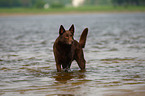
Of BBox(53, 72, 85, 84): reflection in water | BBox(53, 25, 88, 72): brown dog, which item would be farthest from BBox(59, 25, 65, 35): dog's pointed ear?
BBox(53, 72, 85, 84): reflection in water

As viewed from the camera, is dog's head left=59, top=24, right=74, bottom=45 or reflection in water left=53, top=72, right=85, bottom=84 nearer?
dog's head left=59, top=24, right=74, bottom=45

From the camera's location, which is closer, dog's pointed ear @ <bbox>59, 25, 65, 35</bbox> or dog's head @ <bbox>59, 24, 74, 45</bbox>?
dog's head @ <bbox>59, 24, 74, 45</bbox>

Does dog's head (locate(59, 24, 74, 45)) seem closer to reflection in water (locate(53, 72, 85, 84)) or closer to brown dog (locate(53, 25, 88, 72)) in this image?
brown dog (locate(53, 25, 88, 72))

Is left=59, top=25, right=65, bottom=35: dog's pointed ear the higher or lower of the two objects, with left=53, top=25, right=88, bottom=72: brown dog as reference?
higher

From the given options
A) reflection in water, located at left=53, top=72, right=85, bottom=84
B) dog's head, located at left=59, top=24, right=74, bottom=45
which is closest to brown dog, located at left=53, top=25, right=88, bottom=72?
dog's head, located at left=59, top=24, right=74, bottom=45

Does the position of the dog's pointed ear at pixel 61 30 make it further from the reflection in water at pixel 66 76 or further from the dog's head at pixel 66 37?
the reflection in water at pixel 66 76

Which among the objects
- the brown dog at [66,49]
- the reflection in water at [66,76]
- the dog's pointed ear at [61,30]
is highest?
the dog's pointed ear at [61,30]

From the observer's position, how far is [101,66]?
10094 millimetres

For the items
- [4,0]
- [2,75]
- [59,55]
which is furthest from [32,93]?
[4,0]

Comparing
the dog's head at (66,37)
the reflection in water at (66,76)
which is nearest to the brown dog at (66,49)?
the dog's head at (66,37)

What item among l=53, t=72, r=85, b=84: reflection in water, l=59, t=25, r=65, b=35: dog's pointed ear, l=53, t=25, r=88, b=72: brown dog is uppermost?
l=59, t=25, r=65, b=35: dog's pointed ear

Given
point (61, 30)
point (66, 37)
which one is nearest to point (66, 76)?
point (66, 37)

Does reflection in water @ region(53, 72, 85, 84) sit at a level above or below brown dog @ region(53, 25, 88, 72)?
below

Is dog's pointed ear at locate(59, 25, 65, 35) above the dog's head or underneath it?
above
